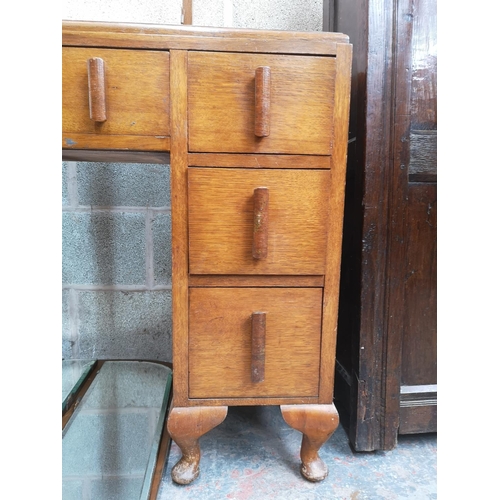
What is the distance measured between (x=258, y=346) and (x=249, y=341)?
0.07ft

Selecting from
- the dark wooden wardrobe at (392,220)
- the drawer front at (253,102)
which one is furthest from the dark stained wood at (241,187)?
the dark wooden wardrobe at (392,220)

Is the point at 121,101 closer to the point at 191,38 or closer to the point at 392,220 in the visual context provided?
the point at 191,38

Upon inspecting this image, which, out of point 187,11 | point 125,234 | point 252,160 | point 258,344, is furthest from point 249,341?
point 187,11

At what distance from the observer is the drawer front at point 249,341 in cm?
66

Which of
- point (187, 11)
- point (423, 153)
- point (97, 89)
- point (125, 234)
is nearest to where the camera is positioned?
point (97, 89)

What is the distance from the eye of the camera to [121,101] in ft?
2.01

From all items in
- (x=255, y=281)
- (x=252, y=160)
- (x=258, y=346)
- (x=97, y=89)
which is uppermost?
(x=97, y=89)
